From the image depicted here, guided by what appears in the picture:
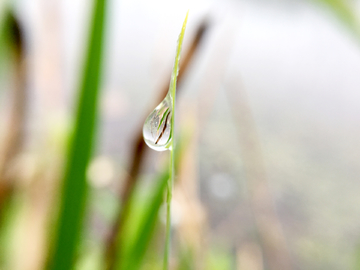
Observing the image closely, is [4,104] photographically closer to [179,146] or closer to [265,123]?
[179,146]

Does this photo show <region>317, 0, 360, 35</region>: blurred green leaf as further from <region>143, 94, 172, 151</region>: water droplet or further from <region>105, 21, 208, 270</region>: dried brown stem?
<region>143, 94, 172, 151</region>: water droplet

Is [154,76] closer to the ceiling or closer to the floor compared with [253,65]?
closer to the floor

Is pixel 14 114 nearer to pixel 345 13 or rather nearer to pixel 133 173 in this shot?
pixel 133 173

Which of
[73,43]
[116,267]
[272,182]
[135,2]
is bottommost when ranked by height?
[272,182]

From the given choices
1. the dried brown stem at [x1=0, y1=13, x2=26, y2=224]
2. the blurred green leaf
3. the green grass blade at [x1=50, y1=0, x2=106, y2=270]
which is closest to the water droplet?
the green grass blade at [x1=50, y1=0, x2=106, y2=270]

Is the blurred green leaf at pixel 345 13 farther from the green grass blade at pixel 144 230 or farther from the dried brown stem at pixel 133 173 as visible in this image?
the green grass blade at pixel 144 230

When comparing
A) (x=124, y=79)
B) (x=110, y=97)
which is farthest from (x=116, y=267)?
(x=124, y=79)

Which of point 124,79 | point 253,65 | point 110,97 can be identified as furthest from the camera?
point 253,65
